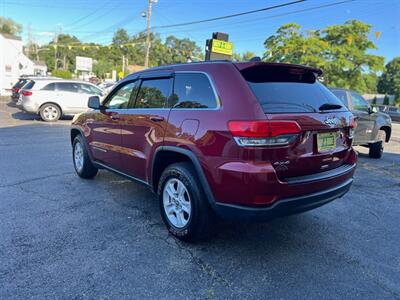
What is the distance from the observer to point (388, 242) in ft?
11.5

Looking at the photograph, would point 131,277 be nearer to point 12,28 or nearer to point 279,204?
point 279,204

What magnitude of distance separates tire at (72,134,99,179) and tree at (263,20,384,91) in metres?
30.6

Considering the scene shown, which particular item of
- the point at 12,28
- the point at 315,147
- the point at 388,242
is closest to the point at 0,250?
the point at 315,147

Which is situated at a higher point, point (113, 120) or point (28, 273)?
point (113, 120)

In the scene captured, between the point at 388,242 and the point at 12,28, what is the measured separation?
326 feet

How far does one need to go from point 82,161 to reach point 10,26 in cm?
9564

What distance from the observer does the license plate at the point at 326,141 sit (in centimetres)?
294

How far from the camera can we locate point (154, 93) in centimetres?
379

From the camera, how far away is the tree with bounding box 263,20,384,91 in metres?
32.6

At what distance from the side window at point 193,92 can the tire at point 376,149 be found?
6897 mm

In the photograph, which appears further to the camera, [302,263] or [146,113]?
[146,113]

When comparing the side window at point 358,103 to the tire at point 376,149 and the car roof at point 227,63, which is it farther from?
the car roof at point 227,63

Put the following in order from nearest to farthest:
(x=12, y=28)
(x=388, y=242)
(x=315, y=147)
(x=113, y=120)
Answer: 1. (x=315, y=147)
2. (x=388, y=242)
3. (x=113, y=120)
4. (x=12, y=28)

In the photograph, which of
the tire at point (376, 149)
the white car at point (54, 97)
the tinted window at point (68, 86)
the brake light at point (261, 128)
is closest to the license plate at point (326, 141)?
the brake light at point (261, 128)
